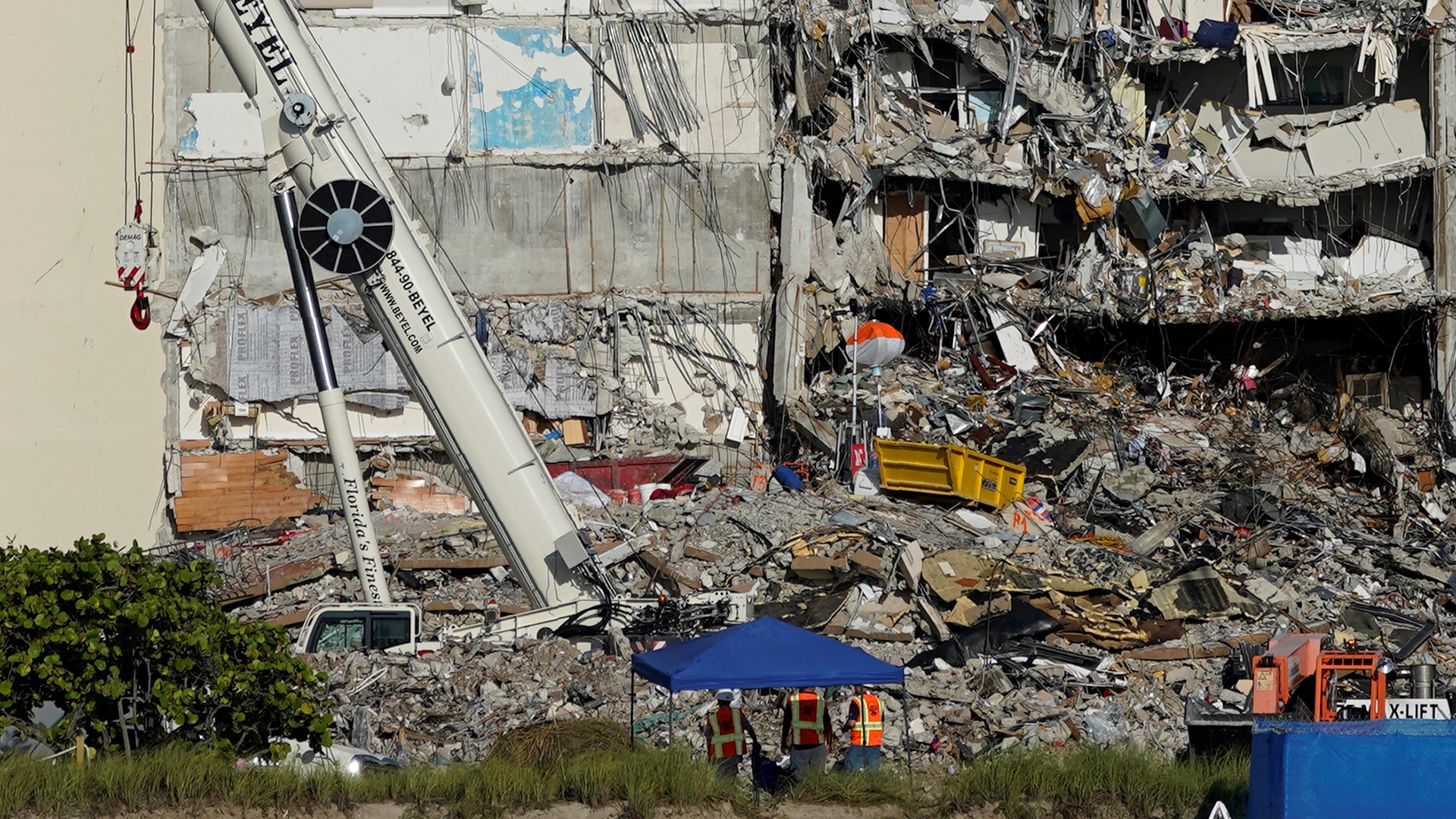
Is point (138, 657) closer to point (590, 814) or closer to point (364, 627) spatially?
point (590, 814)

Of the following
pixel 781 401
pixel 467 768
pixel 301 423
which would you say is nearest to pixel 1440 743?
pixel 467 768

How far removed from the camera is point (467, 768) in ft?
41.9

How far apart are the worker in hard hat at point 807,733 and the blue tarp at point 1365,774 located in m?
3.79

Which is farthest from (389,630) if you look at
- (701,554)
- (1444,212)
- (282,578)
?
(1444,212)

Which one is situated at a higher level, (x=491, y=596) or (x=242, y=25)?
(x=242, y=25)

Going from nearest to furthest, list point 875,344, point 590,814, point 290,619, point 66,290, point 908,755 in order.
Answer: point 590,814 → point 908,755 → point 290,619 → point 875,344 → point 66,290

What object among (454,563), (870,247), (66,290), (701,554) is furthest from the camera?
(66,290)

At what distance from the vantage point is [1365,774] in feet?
34.2

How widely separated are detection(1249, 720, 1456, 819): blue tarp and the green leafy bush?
22.8ft

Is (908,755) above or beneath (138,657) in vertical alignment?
beneath

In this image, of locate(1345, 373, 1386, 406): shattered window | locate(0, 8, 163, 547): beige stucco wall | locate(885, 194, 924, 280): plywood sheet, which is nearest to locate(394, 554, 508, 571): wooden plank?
locate(0, 8, 163, 547): beige stucco wall

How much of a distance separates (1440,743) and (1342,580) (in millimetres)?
11520

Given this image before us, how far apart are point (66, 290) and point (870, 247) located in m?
12.9

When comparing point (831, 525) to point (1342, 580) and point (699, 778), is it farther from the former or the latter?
point (699, 778)
